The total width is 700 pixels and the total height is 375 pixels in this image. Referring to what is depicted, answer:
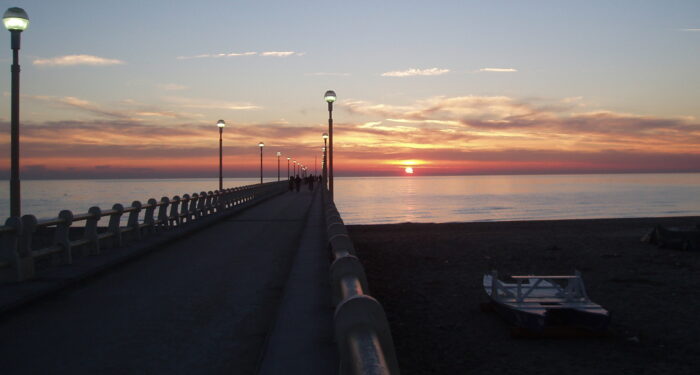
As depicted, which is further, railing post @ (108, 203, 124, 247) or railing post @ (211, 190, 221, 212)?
railing post @ (211, 190, 221, 212)

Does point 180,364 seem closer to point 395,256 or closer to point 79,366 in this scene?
point 79,366

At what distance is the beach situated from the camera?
13.2 metres

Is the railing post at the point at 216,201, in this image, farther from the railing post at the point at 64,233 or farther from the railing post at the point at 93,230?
the railing post at the point at 64,233

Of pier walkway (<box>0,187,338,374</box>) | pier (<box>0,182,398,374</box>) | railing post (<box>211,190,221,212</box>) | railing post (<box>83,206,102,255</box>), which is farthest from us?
railing post (<box>211,190,221,212</box>)

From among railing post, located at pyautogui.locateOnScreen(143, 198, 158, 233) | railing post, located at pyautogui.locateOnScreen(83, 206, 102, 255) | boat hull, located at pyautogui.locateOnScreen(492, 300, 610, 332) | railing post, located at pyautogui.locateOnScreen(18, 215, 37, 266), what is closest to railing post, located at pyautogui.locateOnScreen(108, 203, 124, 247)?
railing post, located at pyautogui.locateOnScreen(83, 206, 102, 255)

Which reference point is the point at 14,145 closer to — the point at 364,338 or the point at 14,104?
the point at 14,104

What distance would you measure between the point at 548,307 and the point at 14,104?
12.3 meters

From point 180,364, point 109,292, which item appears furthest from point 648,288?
point 180,364

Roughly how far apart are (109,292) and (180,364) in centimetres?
448

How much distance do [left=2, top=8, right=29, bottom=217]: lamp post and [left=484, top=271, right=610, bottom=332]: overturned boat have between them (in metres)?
11.1

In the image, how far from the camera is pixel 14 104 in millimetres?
12180

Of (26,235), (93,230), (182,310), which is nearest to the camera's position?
(182,310)

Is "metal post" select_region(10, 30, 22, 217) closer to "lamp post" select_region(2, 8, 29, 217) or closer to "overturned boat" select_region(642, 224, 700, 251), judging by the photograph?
"lamp post" select_region(2, 8, 29, 217)

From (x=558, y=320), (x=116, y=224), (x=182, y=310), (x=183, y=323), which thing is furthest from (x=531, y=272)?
(x=183, y=323)
